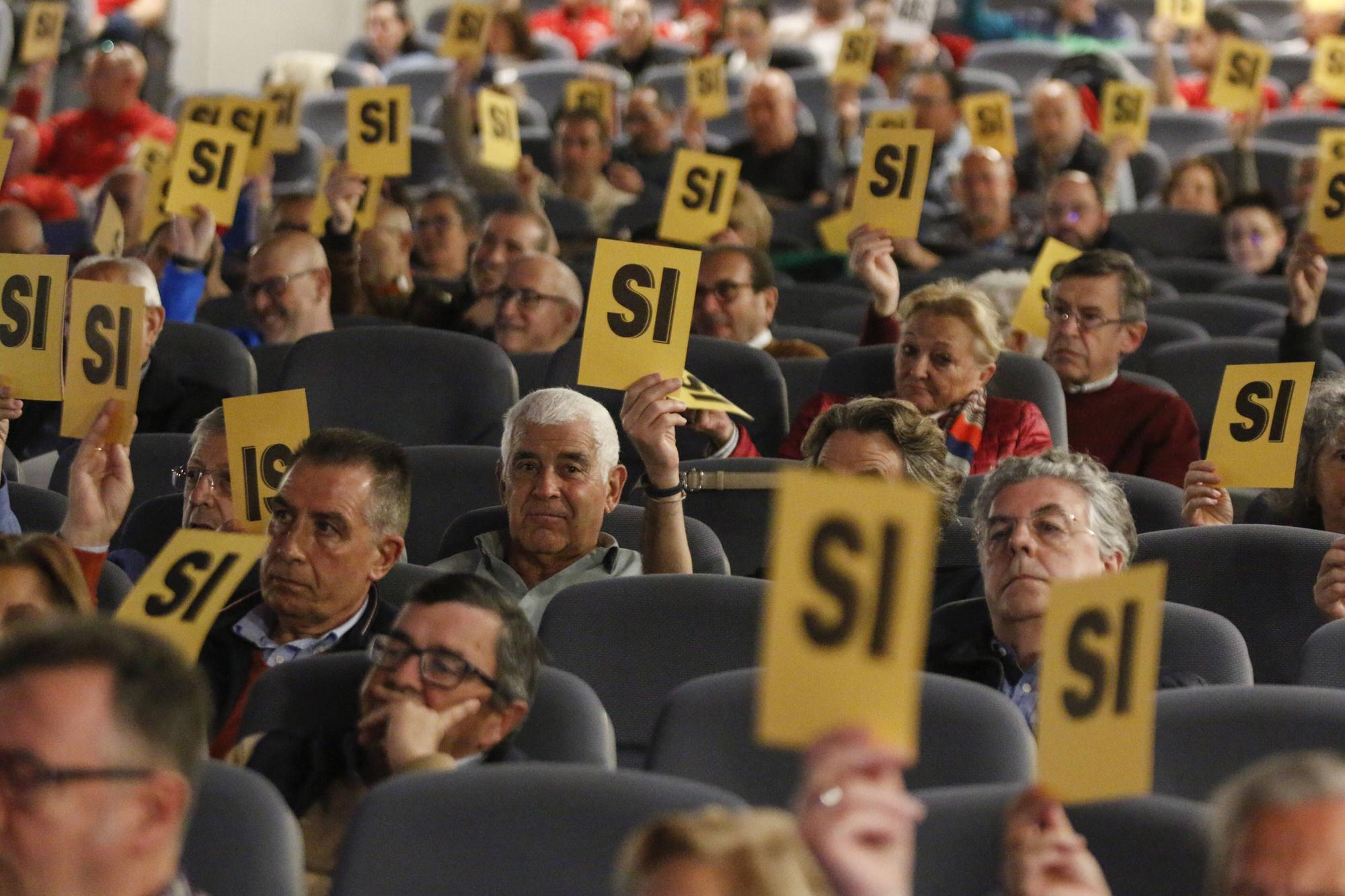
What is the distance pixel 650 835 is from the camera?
1667 mm

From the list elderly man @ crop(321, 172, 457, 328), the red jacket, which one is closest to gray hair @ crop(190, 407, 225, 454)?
the red jacket

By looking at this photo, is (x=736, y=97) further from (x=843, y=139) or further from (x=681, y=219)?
(x=681, y=219)

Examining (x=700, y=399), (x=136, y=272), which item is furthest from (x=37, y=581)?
(x=136, y=272)

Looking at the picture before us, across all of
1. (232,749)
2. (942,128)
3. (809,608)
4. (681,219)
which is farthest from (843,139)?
(809,608)

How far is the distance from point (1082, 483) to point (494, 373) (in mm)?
1983

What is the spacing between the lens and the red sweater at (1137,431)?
4832 mm

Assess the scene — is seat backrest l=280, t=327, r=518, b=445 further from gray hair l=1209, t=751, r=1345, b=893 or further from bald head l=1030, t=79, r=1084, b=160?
bald head l=1030, t=79, r=1084, b=160

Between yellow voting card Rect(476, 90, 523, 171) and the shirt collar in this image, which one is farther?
yellow voting card Rect(476, 90, 523, 171)

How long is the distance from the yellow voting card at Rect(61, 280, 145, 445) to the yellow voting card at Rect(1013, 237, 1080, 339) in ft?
8.74

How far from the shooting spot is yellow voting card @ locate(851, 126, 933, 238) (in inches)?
203

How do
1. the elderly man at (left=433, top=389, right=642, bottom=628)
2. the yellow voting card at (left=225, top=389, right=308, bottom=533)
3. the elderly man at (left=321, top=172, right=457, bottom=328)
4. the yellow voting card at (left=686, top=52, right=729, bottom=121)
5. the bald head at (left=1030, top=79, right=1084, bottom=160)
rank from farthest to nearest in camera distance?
the yellow voting card at (left=686, top=52, right=729, bottom=121)
the bald head at (left=1030, top=79, right=1084, bottom=160)
the elderly man at (left=321, top=172, right=457, bottom=328)
the elderly man at (left=433, top=389, right=642, bottom=628)
the yellow voting card at (left=225, top=389, right=308, bottom=533)

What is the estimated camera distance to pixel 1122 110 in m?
8.48

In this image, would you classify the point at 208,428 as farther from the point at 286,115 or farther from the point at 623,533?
the point at 286,115

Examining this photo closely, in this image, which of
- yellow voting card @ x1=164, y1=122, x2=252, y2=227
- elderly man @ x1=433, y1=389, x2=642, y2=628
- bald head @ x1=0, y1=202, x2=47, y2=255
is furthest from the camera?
bald head @ x1=0, y1=202, x2=47, y2=255
